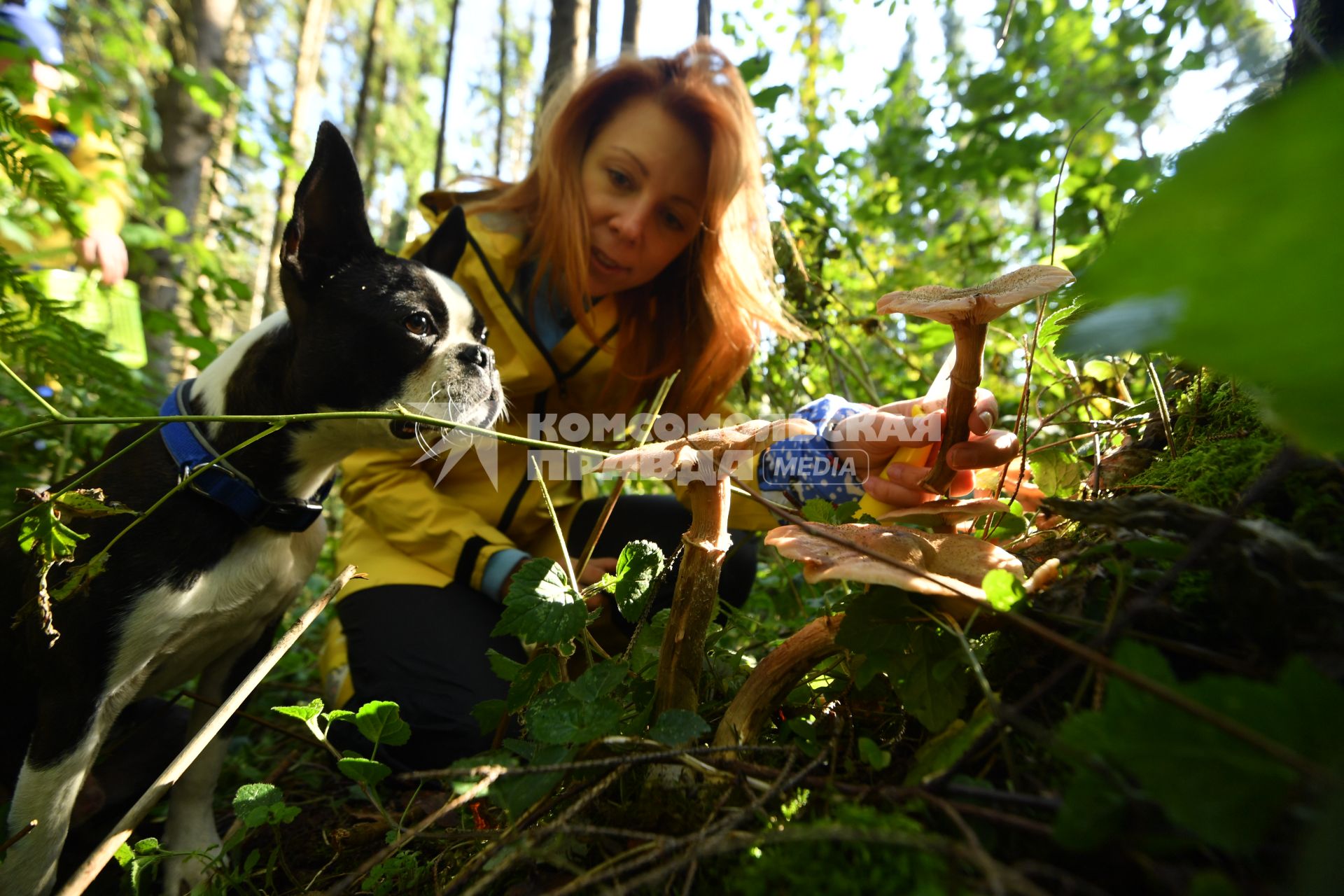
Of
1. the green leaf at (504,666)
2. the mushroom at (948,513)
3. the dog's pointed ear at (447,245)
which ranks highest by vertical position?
the dog's pointed ear at (447,245)

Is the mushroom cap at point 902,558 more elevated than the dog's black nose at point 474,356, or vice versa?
the dog's black nose at point 474,356

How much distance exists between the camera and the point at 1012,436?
1164 millimetres

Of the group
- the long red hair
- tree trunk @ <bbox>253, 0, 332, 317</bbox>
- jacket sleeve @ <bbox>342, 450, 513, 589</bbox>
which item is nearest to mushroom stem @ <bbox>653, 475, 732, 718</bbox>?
the long red hair

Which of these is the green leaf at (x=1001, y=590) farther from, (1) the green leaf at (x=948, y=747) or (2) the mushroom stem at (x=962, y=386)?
(2) the mushroom stem at (x=962, y=386)

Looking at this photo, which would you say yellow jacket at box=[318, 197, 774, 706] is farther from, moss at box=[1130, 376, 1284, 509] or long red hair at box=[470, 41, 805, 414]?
moss at box=[1130, 376, 1284, 509]

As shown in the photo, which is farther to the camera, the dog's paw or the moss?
the dog's paw

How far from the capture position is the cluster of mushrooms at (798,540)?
817 mm

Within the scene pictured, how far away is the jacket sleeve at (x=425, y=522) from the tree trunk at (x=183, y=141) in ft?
10.2

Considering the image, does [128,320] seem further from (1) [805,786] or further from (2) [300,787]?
(1) [805,786]

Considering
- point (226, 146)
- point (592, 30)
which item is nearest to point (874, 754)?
point (592, 30)

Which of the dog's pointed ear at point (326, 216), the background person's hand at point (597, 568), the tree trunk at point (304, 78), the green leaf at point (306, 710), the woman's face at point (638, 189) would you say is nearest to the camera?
the green leaf at point (306, 710)

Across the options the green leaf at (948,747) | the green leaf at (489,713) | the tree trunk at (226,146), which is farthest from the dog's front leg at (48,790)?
the tree trunk at (226,146)

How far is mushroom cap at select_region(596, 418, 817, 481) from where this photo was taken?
0.89 m

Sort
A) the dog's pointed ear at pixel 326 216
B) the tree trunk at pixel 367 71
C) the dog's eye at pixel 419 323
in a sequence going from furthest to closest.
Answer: the tree trunk at pixel 367 71 < the dog's eye at pixel 419 323 < the dog's pointed ear at pixel 326 216
